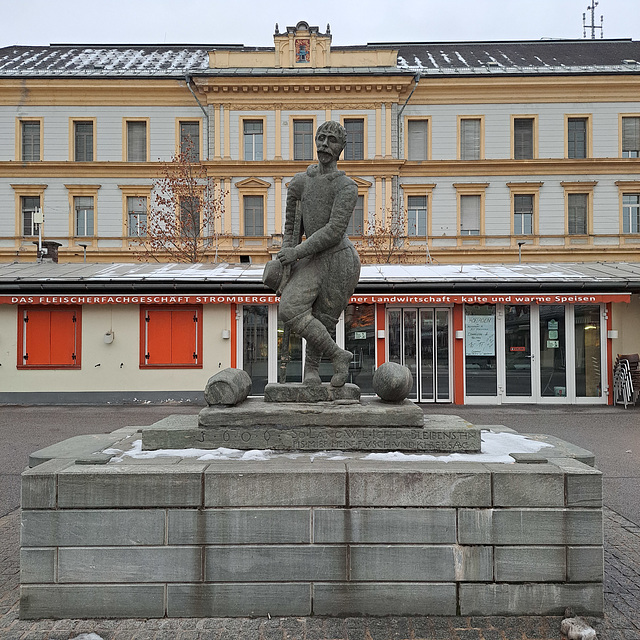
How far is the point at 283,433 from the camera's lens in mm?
4648

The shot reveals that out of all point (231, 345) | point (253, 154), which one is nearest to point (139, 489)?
point (231, 345)

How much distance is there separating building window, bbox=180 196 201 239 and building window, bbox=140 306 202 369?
1443cm

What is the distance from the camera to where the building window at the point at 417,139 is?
32.2 m

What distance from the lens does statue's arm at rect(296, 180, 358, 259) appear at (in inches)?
196

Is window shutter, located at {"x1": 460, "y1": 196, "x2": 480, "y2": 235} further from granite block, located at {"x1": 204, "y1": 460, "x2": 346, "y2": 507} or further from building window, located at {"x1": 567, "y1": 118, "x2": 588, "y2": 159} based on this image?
granite block, located at {"x1": 204, "y1": 460, "x2": 346, "y2": 507}

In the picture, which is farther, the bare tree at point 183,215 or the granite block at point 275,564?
the bare tree at point 183,215

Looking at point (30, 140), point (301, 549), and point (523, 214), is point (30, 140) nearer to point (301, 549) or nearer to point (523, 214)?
point (523, 214)

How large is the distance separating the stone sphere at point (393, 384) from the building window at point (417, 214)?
89.7 ft

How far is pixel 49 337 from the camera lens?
15.7 m

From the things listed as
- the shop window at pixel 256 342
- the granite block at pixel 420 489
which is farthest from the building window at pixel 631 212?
the granite block at pixel 420 489

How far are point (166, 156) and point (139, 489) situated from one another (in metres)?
31.0

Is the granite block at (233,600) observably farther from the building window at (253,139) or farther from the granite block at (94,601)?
the building window at (253,139)

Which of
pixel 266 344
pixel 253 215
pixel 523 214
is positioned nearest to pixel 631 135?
pixel 523 214

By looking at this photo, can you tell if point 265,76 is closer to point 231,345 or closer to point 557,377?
point 231,345
